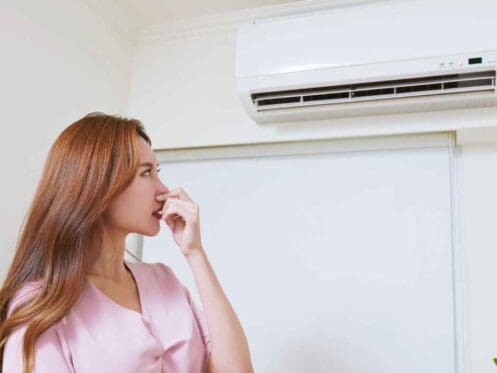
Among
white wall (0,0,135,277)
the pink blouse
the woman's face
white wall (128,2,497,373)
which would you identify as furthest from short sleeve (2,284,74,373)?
white wall (128,2,497,373)

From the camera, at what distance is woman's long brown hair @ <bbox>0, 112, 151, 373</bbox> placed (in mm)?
1118

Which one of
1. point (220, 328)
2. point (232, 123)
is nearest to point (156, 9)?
point (232, 123)

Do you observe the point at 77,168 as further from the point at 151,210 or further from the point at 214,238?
the point at 214,238

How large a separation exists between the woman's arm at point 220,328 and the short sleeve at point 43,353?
→ 1.14 feet

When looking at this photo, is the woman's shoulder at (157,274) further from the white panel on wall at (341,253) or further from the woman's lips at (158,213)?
the white panel on wall at (341,253)

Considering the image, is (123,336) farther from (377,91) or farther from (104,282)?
(377,91)

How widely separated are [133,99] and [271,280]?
3.27 ft

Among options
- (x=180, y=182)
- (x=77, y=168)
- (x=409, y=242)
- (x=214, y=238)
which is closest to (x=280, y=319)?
(x=214, y=238)

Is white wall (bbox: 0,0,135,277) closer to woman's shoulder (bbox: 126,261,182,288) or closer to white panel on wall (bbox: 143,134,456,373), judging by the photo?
woman's shoulder (bbox: 126,261,182,288)

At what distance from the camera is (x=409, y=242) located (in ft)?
6.06

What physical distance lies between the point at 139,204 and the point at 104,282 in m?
0.21

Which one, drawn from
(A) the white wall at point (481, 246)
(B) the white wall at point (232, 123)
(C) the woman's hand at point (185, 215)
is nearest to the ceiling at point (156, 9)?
(B) the white wall at point (232, 123)

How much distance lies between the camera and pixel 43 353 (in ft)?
3.37

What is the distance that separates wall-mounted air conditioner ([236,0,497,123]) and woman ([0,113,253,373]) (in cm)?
65
